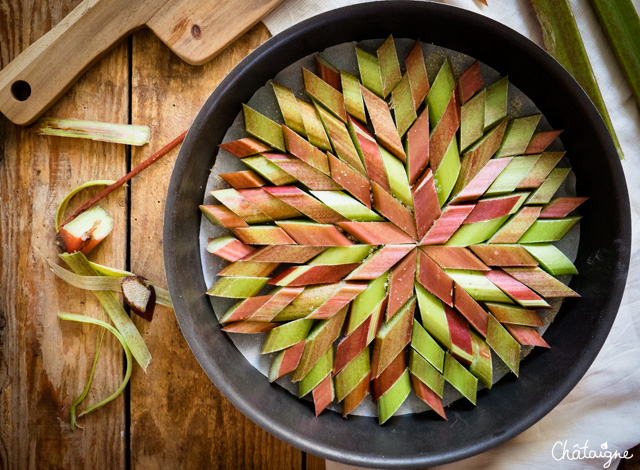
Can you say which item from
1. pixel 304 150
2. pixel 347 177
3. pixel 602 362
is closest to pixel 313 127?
pixel 304 150

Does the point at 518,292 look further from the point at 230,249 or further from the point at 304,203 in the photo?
the point at 230,249

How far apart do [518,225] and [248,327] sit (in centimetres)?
91

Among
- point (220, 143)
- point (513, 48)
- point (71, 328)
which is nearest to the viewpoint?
point (513, 48)

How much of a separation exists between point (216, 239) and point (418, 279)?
65cm

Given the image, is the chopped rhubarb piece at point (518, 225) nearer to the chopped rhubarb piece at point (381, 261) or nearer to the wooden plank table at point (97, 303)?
the chopped rhubarb piece at point (381, 261)

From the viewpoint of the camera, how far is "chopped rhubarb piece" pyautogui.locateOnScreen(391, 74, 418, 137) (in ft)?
4.78

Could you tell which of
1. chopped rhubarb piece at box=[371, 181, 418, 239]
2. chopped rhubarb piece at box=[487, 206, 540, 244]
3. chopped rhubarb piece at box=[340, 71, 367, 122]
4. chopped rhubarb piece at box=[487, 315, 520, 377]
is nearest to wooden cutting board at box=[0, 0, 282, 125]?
chopped rhubarb piece at box=[340, 71, 367, 122]

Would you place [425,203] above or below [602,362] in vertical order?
above

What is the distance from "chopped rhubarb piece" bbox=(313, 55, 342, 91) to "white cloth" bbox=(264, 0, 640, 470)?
0.18m

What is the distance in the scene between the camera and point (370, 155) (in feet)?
4.78

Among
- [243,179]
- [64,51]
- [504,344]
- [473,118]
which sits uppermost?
[64,51]

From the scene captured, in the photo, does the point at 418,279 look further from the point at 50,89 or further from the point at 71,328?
the point at 50,89

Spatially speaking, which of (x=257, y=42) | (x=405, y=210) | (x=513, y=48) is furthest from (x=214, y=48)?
(x=513, y=48)

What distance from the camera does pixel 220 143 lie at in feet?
4.89
